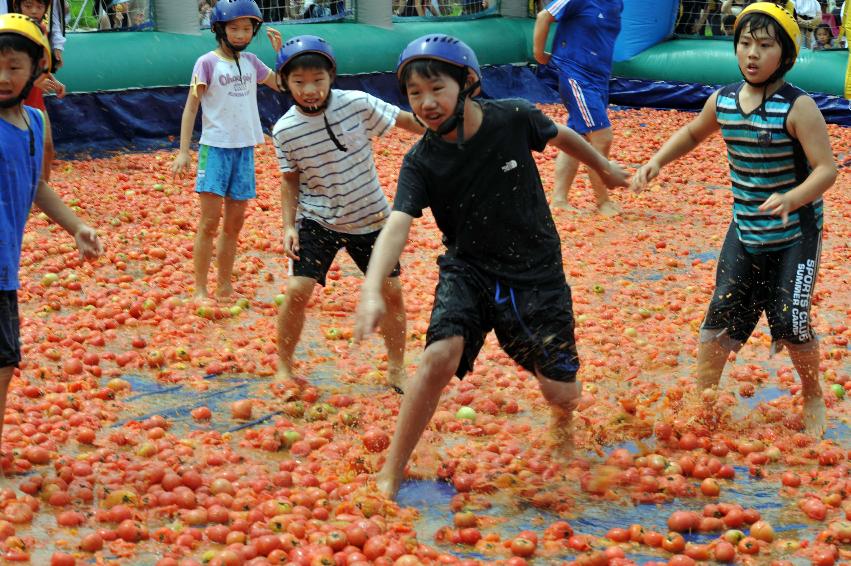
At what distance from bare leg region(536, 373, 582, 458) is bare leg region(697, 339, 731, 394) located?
0.92 metres

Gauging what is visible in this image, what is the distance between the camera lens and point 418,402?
4.31 m

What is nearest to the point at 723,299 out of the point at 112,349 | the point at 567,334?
the point at 567,334

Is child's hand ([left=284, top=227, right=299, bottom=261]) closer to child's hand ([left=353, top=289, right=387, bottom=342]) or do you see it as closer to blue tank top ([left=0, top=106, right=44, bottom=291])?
blue tank top ([left=0, top=106, right=44, bottom=291])

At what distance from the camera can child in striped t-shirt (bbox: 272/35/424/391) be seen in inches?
220

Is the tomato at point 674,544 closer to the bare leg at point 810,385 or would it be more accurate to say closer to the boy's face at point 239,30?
the bare leg at point 810,385

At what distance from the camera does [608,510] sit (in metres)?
4.45

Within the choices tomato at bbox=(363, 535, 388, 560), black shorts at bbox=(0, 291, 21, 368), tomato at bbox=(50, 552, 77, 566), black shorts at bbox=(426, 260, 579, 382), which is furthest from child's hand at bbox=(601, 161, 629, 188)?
tomato at bbox=(50, 552, 77, 566)

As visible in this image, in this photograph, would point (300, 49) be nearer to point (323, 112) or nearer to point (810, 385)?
point (323, 112)

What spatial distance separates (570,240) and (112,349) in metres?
4.15

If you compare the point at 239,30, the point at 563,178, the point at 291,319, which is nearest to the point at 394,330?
the point at 291,319

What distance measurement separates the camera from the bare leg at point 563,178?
9867mm

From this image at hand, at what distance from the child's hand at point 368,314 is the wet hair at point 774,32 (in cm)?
215

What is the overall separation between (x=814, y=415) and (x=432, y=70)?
2.62 m

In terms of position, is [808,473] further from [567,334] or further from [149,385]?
[149,385]
